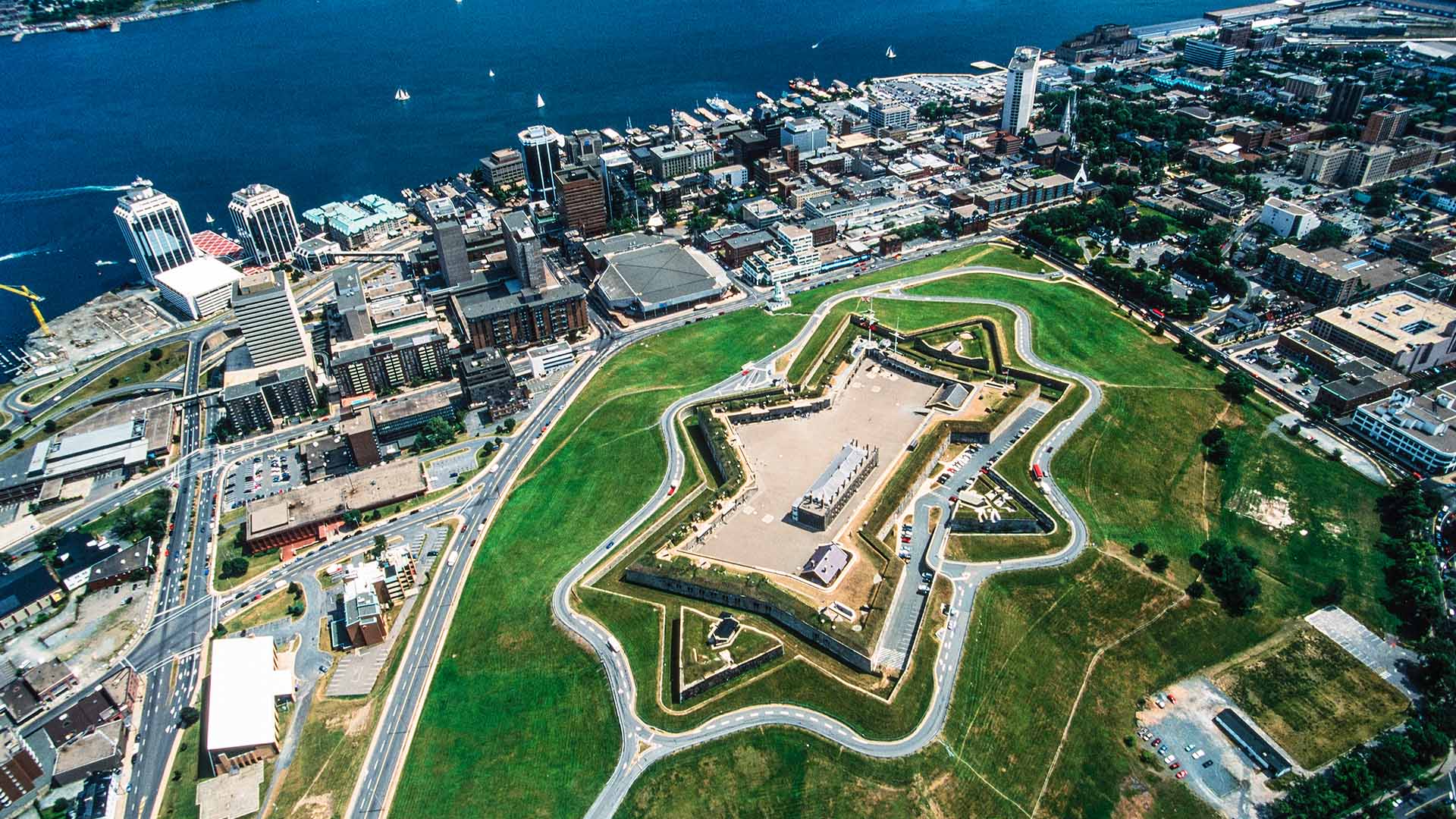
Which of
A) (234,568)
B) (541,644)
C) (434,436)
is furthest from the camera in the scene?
(434,436)

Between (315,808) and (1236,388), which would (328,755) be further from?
(1236,388)

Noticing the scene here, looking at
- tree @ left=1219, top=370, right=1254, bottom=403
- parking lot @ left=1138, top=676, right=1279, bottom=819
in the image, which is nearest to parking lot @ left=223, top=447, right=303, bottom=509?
parking lot @ left=1138, top=676, right=1279, bottom=819

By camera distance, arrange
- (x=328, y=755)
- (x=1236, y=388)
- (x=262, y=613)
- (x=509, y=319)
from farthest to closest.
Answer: (x=509, y=319), (x=1236, y=388), (x=262, y=613), (x=328, y=755)

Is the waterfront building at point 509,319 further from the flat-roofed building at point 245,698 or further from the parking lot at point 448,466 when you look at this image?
the flat-roofed building at point 245,698

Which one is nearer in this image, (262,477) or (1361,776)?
(1361,776)

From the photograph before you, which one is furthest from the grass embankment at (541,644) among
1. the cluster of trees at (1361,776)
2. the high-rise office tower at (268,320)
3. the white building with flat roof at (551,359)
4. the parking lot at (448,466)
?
the cluster of trees at (1361,776)

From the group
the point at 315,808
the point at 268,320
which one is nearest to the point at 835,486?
the point at 315,808

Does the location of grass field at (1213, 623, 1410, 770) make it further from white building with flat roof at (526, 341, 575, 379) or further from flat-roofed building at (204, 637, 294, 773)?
white building with flat roof at (526, 341, 575, 379)
